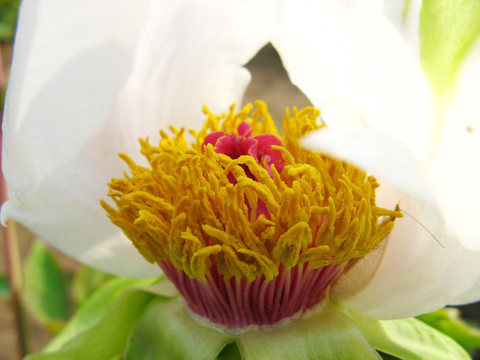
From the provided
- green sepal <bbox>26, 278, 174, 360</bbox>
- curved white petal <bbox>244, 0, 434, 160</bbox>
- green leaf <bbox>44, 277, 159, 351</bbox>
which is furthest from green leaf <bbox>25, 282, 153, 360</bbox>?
curved white petal <bbox>244, 0, 434, 160</bbox>

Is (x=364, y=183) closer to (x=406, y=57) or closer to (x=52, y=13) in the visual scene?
(x=406, y=57)

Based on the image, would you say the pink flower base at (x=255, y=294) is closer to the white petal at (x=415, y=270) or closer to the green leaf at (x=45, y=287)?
the white petal at (x=415, y=270)

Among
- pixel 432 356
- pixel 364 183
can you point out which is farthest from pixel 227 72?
pixel 432 356

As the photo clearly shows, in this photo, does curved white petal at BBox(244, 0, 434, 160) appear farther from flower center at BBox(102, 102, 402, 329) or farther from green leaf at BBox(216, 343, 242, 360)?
green leaf at BBox(216, 343, 242, 360)

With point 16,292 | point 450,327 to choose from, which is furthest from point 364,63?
point 16,292

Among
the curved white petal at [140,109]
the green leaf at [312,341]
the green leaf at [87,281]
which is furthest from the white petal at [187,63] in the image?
the green leaf at [87,281]
